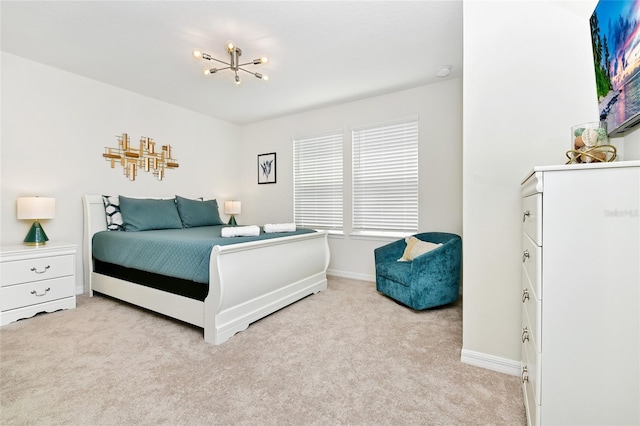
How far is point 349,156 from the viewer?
4.05 meters

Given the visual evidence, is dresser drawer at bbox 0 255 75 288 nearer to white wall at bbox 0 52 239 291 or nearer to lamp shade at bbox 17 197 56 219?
lamp shade at bbox 17 197 56 219

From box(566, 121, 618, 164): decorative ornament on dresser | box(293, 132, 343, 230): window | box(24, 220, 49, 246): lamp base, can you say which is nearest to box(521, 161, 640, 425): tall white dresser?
box(566, 121, 618, 164): decorative ornament on dresser

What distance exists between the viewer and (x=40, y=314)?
2645 millimetres

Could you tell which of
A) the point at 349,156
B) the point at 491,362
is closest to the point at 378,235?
the point at 349,156

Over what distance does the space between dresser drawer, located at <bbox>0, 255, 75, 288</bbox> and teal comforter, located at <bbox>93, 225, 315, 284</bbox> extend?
324mm

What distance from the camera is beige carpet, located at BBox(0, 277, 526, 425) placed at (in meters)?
1.39

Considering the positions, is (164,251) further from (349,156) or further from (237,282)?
(349,156)

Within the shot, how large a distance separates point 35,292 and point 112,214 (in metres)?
1.05

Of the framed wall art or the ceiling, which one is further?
the framed wall art

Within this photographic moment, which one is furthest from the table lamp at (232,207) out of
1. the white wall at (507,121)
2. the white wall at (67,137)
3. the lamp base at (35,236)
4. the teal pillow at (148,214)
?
the white wall at (507,121)

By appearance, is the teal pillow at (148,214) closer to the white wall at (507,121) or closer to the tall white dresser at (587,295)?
the white wall at (507,121)

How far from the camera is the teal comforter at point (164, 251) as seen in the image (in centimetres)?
218

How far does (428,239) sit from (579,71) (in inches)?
78.7

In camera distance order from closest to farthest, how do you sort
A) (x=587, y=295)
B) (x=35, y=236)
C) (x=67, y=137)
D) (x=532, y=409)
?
(x=587, y=295) < (x=532, y=409) < (x=35, y=236) < (x=67, y=137)
